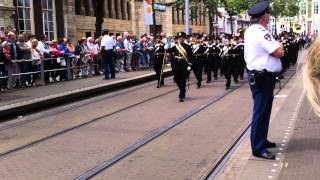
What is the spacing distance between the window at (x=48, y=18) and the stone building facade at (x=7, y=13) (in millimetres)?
4463

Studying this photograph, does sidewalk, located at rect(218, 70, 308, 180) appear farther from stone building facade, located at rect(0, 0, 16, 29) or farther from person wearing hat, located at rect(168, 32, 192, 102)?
stone building facade, located at rect(0, 0, 16, 29)

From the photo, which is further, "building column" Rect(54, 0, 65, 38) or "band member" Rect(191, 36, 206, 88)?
"building column" Rect(54, 0, 65, 38)

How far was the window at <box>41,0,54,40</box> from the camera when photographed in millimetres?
31875

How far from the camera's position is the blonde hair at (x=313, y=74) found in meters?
2.72

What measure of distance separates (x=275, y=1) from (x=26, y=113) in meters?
52.7

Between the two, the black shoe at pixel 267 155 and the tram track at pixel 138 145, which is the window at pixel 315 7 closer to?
the tram track at pixel 138 145

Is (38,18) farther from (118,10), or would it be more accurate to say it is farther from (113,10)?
(118,10)

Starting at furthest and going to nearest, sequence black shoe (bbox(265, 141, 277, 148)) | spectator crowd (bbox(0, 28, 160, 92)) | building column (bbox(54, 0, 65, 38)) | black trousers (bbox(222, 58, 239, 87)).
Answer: building column (bbox(54, 0, 65, 38)), black trousers (bbox(222, 58, 239, 87)), spectator crowd (bbox(0, 28, 160, 92)), black shoe (bbox(265, 141, 277, 148))

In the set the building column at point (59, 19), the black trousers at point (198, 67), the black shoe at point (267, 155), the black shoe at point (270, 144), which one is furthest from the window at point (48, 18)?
the black shoe at point (267, 155)

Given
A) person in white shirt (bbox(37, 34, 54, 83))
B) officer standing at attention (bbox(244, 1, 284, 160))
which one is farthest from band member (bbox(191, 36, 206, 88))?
officer standing at attention (bbox(244, 1, 284, 160))

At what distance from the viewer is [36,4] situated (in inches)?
1210

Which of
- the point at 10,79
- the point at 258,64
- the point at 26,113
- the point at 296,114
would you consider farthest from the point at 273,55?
the point at 10,79

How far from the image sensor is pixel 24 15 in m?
29.4

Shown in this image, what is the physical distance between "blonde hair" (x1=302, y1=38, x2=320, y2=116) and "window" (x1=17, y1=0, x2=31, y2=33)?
27053 millimetres
